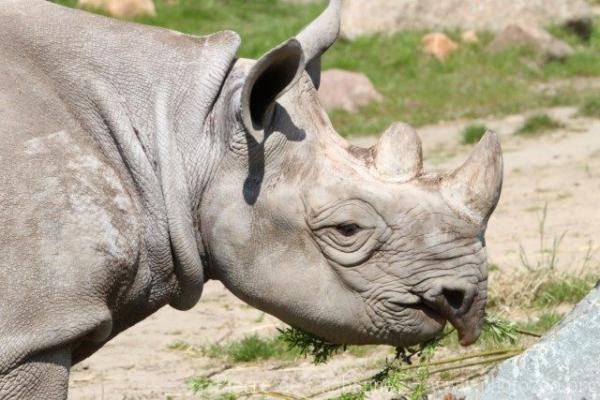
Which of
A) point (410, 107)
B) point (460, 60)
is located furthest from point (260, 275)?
point (460, 60)

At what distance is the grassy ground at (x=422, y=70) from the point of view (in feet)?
38.5

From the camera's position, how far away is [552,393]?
3.93 metres

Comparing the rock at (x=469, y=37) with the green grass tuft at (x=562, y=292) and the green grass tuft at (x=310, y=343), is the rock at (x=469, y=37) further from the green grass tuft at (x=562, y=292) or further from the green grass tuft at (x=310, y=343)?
the green grass tuft at (x=310, y=343)

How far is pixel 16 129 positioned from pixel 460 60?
10.1 metres

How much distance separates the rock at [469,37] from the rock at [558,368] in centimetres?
1002

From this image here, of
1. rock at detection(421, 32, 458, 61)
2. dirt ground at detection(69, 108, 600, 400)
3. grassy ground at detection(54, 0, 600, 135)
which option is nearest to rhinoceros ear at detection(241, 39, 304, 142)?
dirt ground at detection(69, 108, 600, 400)

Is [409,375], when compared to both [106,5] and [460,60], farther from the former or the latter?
[106,5]

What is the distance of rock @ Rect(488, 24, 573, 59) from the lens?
1359cm

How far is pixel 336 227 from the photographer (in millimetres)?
3879

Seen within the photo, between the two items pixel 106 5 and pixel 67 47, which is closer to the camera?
pixel 67 47

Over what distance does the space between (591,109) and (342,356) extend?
5.94 meters

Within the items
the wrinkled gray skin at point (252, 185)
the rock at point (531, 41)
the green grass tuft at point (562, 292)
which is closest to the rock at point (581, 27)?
the rock at point (531, 41)

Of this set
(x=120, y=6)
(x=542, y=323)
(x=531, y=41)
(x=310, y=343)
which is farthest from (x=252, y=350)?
(x=120, y=6)

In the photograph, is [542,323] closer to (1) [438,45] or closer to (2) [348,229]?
(2) [348,229]
